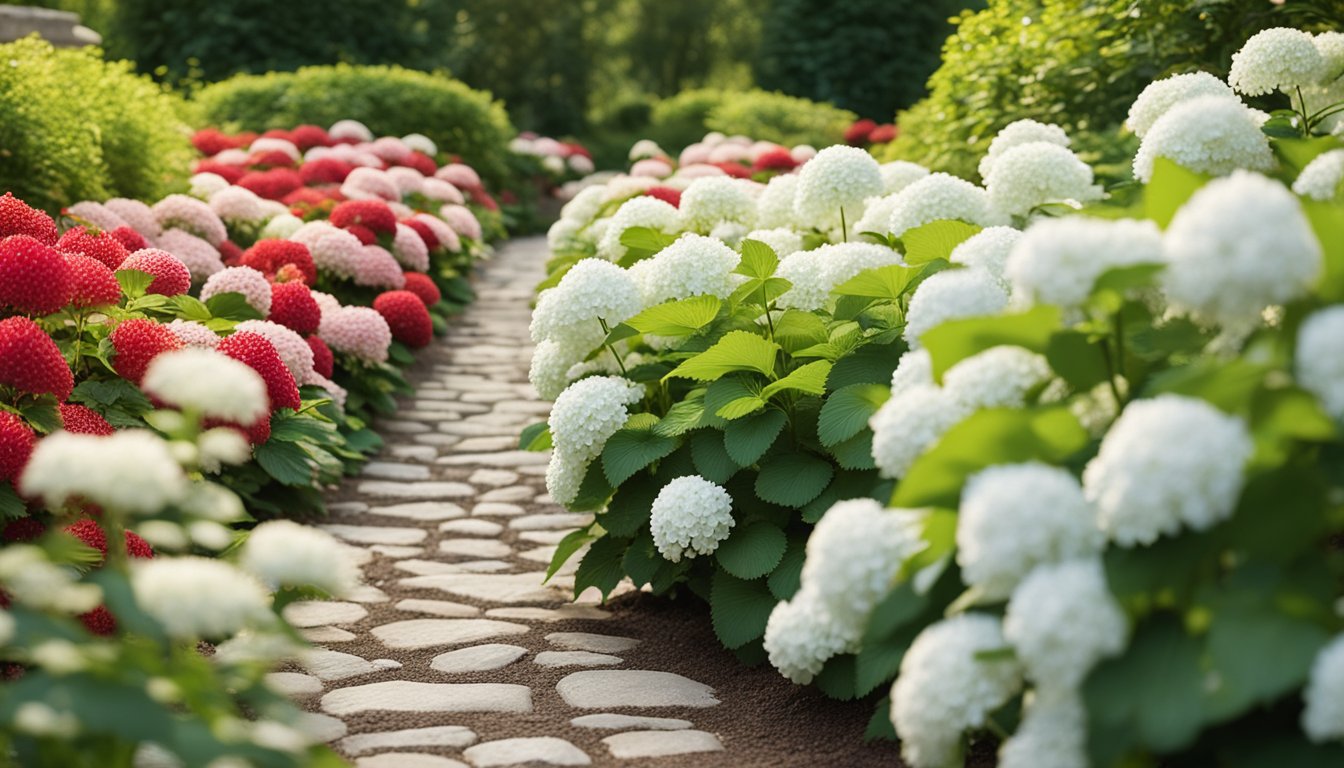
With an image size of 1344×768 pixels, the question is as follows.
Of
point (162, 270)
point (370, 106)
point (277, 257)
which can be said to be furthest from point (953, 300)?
point (370, 106)

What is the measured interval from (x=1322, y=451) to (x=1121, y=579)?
35 centimetres

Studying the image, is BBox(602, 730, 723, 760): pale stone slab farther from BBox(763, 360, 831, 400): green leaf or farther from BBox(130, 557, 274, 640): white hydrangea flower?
BBox(130, 557, 274, 640): white hydrangea flower

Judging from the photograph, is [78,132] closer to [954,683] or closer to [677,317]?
[677,317]

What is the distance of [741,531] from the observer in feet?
9.95

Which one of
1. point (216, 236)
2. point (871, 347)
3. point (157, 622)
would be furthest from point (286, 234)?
point (157, 622)

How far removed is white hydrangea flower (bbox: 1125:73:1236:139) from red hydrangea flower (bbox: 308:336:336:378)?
306cm

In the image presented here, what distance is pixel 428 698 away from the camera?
2770 millimetres

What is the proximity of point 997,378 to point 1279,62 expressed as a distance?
60.4 inches

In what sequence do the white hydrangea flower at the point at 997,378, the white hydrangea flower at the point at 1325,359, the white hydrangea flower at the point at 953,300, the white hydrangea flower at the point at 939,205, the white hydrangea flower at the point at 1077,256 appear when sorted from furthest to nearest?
the white hydrangea flower at the point at 939,205 < the white hydrangea flower at the point at 953,300 < the white hydrangea flower at the point at 997,378 < the white hydrangea flower at the point at 1077,256 < the white hydrangea flower at the point at 1325,359

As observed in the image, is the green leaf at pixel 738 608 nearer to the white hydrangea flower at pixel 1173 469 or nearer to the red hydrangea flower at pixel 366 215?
the white hydrangea flower at pixel 1173 469

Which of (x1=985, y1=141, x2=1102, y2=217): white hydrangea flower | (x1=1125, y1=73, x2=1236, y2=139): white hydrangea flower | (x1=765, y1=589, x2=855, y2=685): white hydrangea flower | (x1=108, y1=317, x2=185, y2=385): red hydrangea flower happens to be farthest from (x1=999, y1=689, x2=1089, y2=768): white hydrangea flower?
(x1=108, y1=317, x2=185, y2=385): red hydrangea flower

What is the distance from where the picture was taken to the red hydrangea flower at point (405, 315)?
235 inches

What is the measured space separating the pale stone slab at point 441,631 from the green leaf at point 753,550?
0.67 m

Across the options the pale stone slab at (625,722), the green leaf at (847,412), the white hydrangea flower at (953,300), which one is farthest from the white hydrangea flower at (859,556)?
the pale stone slab at (625,722)
